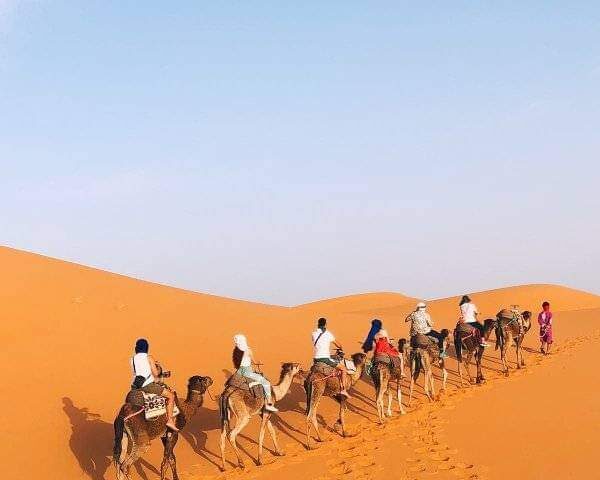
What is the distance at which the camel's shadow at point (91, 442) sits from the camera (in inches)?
539

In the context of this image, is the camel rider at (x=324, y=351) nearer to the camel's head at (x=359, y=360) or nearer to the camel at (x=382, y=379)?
the camel at (x=382, y=379)

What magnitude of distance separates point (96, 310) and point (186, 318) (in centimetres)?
359

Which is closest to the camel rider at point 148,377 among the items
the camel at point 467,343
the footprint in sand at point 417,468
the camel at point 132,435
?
the camel at point 132,435

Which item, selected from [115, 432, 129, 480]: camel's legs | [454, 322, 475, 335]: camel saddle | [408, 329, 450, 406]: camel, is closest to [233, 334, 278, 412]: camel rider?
[115, 432, 129, 480]: camel's legs

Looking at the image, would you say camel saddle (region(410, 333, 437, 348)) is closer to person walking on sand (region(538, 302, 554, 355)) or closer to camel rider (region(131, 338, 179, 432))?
camel rider (region(131, 338, 179, 432))

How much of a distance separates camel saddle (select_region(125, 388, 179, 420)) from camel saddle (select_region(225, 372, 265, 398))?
1726mm

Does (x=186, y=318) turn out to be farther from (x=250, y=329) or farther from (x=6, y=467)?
(x=6, y=467)

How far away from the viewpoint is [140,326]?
953 inches

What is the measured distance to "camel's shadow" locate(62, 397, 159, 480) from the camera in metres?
13.7

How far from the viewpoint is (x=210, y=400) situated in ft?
59.7

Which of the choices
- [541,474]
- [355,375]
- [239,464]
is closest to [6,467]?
[239,464]

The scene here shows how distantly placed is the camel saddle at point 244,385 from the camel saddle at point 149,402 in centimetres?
173

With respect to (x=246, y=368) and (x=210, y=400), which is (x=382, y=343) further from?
(x=210, y=400)

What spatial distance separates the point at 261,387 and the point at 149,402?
8.54 feet
